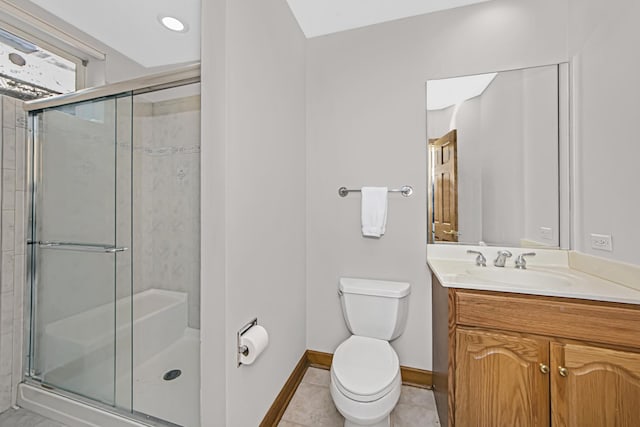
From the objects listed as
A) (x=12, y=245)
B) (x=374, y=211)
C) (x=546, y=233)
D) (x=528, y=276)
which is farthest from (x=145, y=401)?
(x=546, y=233)

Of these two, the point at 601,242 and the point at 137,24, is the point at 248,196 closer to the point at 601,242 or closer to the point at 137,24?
the point at 137,24

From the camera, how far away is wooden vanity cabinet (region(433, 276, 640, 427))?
1.10m

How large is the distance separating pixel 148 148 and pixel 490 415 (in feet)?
8.58

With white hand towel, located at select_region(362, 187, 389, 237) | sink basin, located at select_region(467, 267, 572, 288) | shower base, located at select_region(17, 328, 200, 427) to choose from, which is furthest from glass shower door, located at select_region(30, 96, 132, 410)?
sink basin, located at select_region(467, 267, 572, 288)

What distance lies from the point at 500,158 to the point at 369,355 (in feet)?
4.72

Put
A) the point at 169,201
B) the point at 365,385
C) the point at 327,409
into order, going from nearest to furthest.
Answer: the point at 365,385 < the point at 327,409 < the point at 169,201

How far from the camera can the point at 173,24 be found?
1.83m

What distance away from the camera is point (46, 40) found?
181 centimetres

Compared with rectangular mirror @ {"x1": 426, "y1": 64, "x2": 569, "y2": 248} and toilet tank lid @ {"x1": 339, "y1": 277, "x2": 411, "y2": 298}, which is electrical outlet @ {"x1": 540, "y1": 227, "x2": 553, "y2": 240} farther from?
toilet tank lid @ {"x1": 339, "y1": 277, "x2": 411, "y2": 298}

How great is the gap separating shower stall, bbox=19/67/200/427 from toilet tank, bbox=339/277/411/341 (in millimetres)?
973

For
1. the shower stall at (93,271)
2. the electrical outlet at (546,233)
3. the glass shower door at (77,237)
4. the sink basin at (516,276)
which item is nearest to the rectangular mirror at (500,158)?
the electrical outlet at (546,233)

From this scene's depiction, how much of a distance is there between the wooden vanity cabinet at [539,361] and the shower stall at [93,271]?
1.39m

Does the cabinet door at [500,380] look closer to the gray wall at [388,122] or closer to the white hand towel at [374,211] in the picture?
the gray wall at [388,122]

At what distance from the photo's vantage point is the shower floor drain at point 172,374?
68.1 inches
